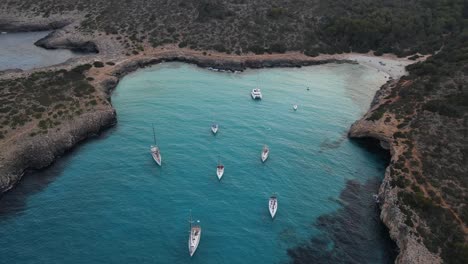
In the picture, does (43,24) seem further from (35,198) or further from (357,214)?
(357,214)

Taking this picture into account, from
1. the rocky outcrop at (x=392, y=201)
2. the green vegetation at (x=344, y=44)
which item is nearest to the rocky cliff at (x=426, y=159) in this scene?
the rocky outcrop at (x=392, y=201)

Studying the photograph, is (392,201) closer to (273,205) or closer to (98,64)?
(273,205)

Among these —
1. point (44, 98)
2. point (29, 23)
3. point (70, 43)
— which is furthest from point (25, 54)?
point (44, 98)

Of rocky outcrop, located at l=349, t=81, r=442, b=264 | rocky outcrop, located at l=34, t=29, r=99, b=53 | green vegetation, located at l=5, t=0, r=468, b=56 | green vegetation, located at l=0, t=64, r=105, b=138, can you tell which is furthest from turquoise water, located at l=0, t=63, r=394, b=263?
green vegetation, located at l=5, t=0, r=468, b=56

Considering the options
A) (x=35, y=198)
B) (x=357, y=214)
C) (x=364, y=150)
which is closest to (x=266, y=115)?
(x=364, y=150)

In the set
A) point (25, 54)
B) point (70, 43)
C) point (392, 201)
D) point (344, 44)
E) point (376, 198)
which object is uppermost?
point (344, 44)

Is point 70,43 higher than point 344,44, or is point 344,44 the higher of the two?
point 344,44

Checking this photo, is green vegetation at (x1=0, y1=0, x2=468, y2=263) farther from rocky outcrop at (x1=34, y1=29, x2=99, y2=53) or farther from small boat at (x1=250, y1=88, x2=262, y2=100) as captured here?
small boat at (x1=250, y1=88, x2=262, y2=100)

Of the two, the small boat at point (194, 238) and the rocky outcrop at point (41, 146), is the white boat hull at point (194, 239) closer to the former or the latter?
the small boat at point (194, 238)
